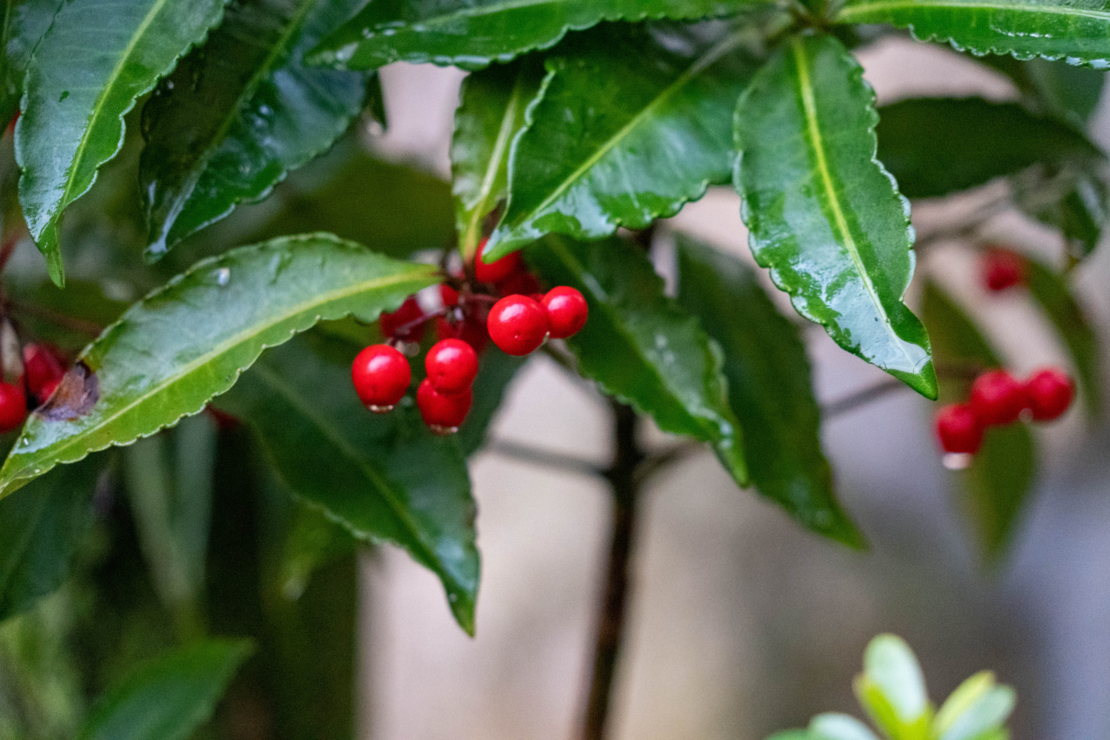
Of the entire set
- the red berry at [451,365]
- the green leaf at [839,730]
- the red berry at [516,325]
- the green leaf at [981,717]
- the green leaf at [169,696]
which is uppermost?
the red berry at [516,325]

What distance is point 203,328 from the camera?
378mm

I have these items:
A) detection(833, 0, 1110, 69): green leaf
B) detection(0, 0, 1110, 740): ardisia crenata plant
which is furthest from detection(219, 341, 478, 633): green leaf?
detection(833, 0, 1110, 69): green leaf

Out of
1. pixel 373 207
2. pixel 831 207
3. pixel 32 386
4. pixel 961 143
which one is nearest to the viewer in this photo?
pixel 831 207

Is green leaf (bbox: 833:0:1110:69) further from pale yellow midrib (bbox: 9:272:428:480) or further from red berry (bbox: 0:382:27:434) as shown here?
red berry (bbox: 0:382:27:434)

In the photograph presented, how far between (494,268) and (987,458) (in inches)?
26.0

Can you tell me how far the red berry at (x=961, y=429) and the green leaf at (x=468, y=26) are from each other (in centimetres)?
34

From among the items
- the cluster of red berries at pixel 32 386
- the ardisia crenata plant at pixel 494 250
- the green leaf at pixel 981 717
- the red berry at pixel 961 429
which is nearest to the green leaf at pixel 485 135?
the ardisia crenata plant at pixel 494 250

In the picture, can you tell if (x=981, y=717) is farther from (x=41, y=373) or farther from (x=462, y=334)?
(x=41, y=373)

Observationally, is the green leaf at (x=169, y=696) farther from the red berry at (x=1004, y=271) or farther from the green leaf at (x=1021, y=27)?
the red berry at (x=1004, y=271)

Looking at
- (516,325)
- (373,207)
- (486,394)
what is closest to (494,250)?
(516,325)

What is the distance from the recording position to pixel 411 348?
0.42m

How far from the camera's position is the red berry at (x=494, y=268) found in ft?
1.32

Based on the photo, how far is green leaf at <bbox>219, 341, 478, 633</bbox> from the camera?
17.0 inches

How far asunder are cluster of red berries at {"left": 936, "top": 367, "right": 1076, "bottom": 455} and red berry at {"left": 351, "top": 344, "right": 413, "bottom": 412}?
16.2 inches
